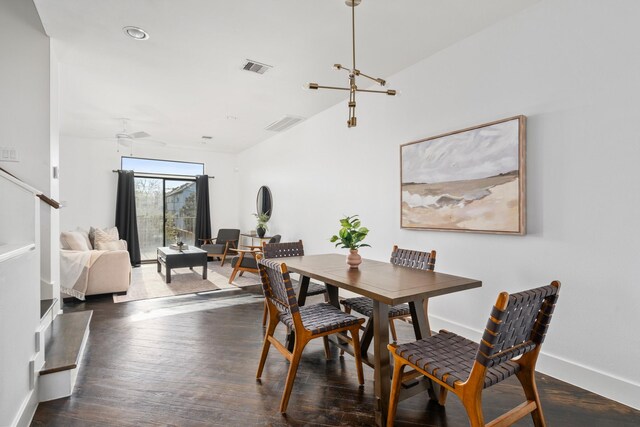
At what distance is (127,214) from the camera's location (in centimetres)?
713

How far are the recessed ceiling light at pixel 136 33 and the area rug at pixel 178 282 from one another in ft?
10.5

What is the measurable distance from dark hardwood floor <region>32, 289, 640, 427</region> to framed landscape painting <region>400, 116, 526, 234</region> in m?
1.17

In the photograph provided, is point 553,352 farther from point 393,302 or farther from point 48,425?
point 48,425

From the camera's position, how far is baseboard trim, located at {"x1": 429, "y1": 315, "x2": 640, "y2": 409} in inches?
79.1

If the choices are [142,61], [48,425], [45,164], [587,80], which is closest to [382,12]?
[587,80]

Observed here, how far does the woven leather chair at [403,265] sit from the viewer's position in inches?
95.7

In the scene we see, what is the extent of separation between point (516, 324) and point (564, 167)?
1.53 m

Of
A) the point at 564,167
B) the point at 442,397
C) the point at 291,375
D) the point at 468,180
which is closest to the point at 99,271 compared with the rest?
the point at 291,375

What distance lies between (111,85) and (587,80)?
15.9ft

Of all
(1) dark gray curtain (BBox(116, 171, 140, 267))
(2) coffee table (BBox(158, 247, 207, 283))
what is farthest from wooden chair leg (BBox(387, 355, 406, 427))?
(1) dark gray curtain (BBox(116, 171, 140, 267))

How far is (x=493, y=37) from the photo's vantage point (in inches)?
108

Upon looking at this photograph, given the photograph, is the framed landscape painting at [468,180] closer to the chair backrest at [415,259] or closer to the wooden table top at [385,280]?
the chair backrest at [415,259]

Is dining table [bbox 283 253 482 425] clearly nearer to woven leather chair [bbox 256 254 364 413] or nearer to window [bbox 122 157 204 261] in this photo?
woven leather chair [bbox 256 254 364 413]

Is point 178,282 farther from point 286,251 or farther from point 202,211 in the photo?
point 202,211
